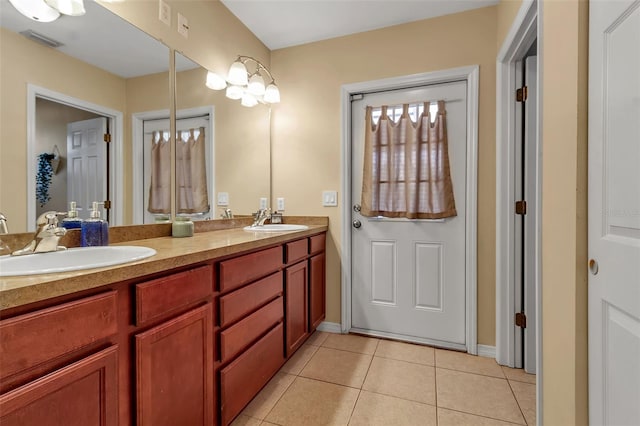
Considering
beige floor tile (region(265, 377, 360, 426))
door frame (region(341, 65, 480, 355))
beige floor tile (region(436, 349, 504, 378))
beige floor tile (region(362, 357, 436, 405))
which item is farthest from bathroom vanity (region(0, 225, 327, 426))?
door frame (region(341, 65, 480, 355))

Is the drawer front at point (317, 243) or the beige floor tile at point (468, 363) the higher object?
the drawer front at point (317, 243)

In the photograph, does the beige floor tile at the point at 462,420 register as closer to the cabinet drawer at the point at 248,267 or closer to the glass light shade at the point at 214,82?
the cabinet drawer at the point at 248,267

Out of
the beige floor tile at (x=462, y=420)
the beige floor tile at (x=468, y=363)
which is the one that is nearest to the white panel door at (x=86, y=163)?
the beige floor tile at (x=462, y=420)

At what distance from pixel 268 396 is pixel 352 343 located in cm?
82

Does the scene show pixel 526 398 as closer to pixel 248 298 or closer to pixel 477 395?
pixel 477 395

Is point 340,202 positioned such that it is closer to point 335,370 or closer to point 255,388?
point 335,370

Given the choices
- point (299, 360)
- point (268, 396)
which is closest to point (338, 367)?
point (299, 360)

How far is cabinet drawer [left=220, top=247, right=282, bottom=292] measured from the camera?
122 centimetres

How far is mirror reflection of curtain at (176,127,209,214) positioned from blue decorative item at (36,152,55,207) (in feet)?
2.07

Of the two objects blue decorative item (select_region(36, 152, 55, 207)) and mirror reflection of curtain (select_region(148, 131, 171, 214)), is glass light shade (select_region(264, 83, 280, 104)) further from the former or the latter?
blue decorative item (select_region(36, 152, 55, 207))

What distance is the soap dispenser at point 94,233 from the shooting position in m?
1.16

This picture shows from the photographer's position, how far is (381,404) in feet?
4.95

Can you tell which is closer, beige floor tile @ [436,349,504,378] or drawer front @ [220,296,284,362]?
drawer front @ [220,296,284,362]

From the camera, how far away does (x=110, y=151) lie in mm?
1383
